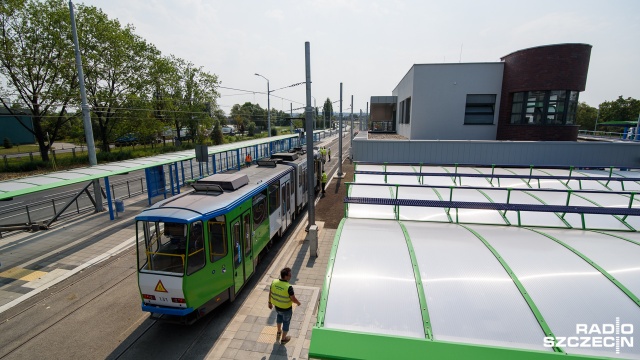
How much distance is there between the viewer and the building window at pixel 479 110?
80.4 feet

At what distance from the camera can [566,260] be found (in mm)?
5246

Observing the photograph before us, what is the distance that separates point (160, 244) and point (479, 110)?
25637 mm

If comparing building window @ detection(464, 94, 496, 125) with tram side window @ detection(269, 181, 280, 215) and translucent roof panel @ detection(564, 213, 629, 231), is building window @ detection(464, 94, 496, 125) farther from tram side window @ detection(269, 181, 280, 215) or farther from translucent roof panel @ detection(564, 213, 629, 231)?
tram side window @ detection(269, 181, 280, 215)

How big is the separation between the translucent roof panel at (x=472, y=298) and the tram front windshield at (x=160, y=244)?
16.2 feet

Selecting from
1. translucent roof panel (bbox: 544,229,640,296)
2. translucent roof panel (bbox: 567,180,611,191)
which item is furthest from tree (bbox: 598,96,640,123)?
translucent roof panel (bbox: 544,229,640,296)

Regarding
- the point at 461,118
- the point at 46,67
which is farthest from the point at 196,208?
the point at 46,67

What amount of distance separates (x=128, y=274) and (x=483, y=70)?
26.8 meters

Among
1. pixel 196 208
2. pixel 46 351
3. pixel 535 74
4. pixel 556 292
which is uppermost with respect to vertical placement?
pixel 535 74

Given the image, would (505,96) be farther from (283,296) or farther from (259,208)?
(283,296)

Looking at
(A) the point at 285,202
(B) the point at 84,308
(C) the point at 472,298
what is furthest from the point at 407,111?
(B) the point at 84,308

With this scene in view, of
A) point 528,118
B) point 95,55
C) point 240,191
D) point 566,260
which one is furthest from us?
point 95,55

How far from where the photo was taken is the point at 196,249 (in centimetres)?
673

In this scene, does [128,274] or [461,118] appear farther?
[461,118]

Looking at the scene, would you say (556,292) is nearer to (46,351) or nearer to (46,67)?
(46,351)
